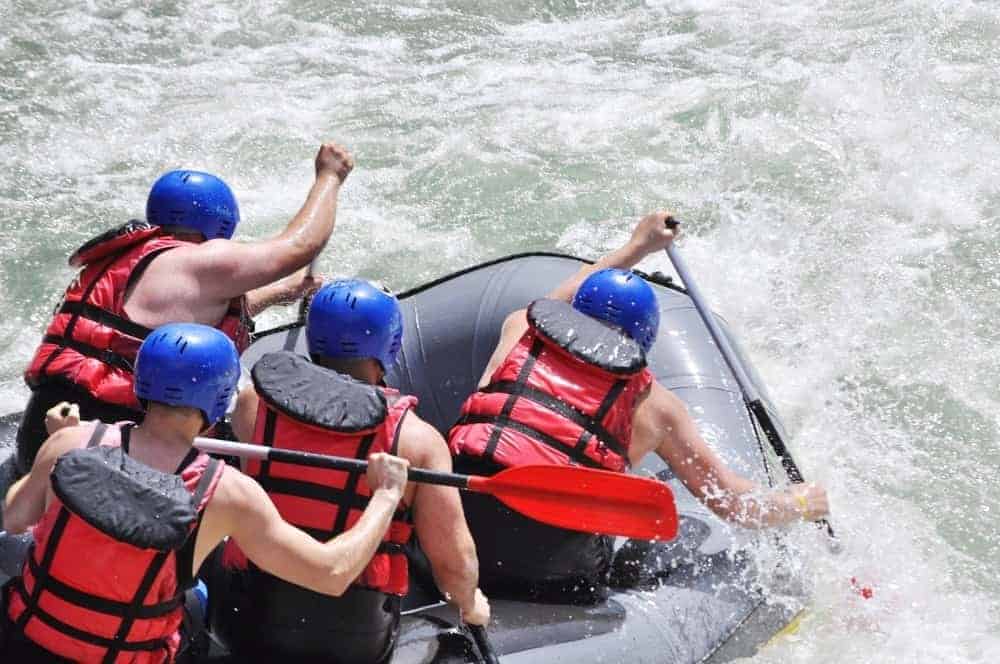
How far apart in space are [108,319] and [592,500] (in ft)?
4.98

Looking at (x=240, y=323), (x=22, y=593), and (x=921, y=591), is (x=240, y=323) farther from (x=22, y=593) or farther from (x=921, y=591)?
(x=921, y=591)

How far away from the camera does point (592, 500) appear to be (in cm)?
362

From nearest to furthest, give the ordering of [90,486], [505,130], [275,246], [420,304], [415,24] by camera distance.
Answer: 1. [90,486]
2. [275,246]
3. [420,304]
4. [505,130]
5. [415,24]

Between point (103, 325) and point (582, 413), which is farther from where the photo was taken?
point (103, 325)

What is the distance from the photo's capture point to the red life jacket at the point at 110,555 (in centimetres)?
282

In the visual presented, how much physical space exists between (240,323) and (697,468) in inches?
57.1

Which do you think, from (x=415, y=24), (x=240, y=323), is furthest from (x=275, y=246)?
(x=415, y=24)

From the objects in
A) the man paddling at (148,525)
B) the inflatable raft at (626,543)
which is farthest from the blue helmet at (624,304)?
the man paddling at (148,525)

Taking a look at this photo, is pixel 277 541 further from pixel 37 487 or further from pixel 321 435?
pixel 37 487

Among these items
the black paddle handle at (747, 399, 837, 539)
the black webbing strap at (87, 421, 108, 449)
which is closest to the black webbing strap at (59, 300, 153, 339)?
the black webbing strap at (87, 421, 108, 449)

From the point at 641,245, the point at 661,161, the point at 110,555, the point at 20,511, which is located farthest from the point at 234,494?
the point at 661,161

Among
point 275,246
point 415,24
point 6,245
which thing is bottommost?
point 6,245

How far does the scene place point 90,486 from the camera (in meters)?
2.84

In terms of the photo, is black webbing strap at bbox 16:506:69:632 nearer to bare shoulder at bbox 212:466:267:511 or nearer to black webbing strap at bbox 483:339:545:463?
bare shoulder at bbox 212:466:267:511
